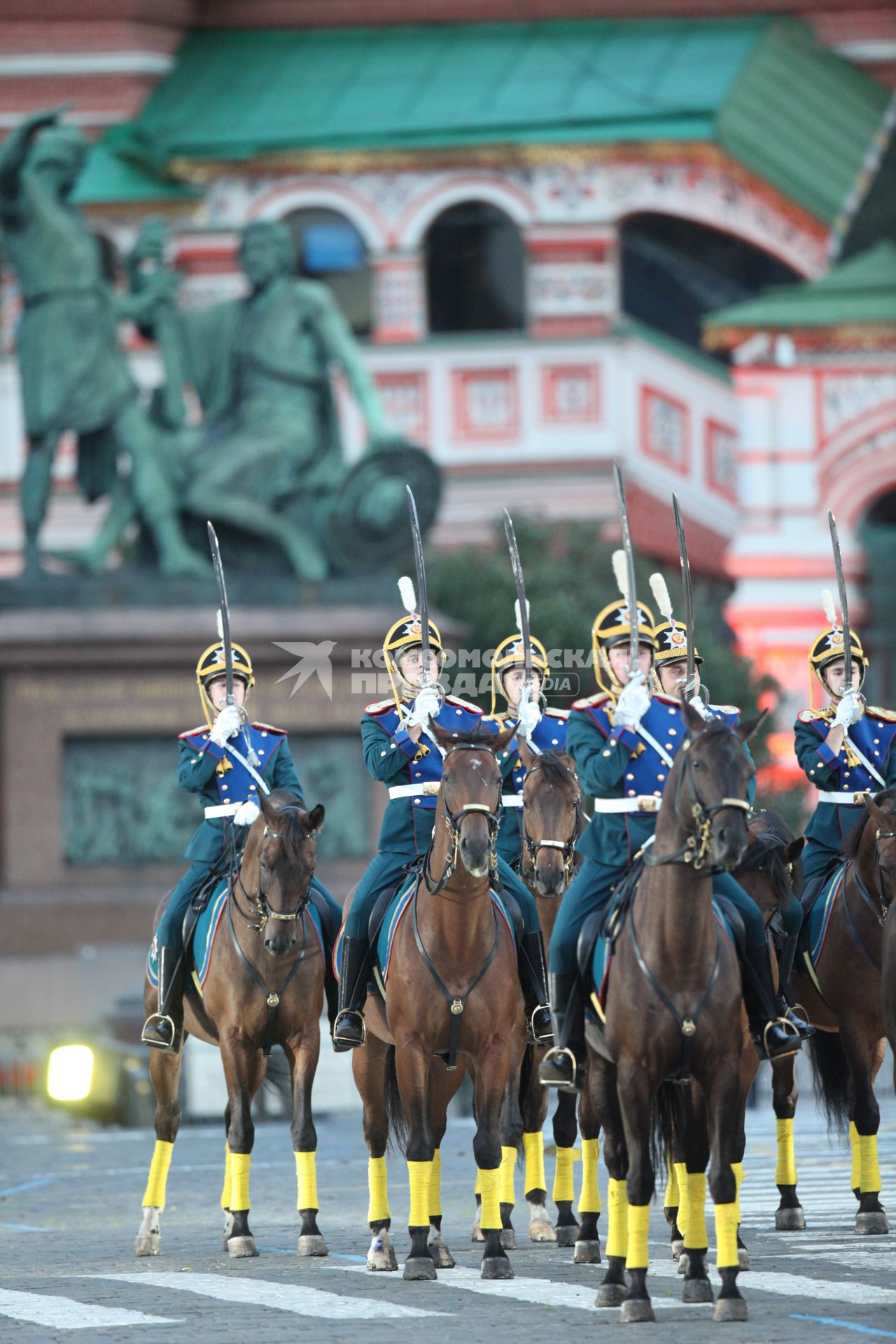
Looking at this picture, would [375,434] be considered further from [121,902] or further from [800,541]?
[800,541]

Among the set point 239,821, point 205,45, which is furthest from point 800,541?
point 239,821

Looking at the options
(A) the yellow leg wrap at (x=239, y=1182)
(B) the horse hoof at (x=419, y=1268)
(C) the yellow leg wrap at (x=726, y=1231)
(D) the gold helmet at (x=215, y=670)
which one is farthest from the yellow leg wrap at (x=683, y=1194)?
(D) the gold helmet at (x=215, y=670)

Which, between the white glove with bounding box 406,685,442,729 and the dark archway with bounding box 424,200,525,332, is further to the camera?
the dark archway with bounding box 424,200,525,332

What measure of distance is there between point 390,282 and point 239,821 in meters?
24.5

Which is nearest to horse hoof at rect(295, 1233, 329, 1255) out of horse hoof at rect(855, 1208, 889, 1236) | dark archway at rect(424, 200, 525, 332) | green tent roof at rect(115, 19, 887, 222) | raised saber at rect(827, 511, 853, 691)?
horse hoof at rect(855, 1208, 889, 1236)

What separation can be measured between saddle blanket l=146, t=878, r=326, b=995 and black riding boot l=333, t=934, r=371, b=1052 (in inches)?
32.5

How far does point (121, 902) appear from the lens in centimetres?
2798

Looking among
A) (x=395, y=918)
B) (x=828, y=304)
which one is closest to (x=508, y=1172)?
(x=395, y=918)

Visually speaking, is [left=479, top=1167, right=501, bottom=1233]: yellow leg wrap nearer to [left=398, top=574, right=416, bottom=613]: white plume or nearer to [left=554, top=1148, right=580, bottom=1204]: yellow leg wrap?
[left=554, top=1148, right=580, bottom=1204]: yellow leg wrap

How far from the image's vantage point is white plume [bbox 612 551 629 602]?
40.9 ft

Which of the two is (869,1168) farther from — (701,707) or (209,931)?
(209,931)

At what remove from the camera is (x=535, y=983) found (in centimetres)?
1423

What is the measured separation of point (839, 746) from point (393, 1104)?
316cm

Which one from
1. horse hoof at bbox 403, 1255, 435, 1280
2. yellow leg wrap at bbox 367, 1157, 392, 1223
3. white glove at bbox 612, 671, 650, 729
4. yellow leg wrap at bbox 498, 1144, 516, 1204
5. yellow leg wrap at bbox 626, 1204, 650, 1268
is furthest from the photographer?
yellow leg wrap at bbox 498, 1144, 516, 1204
